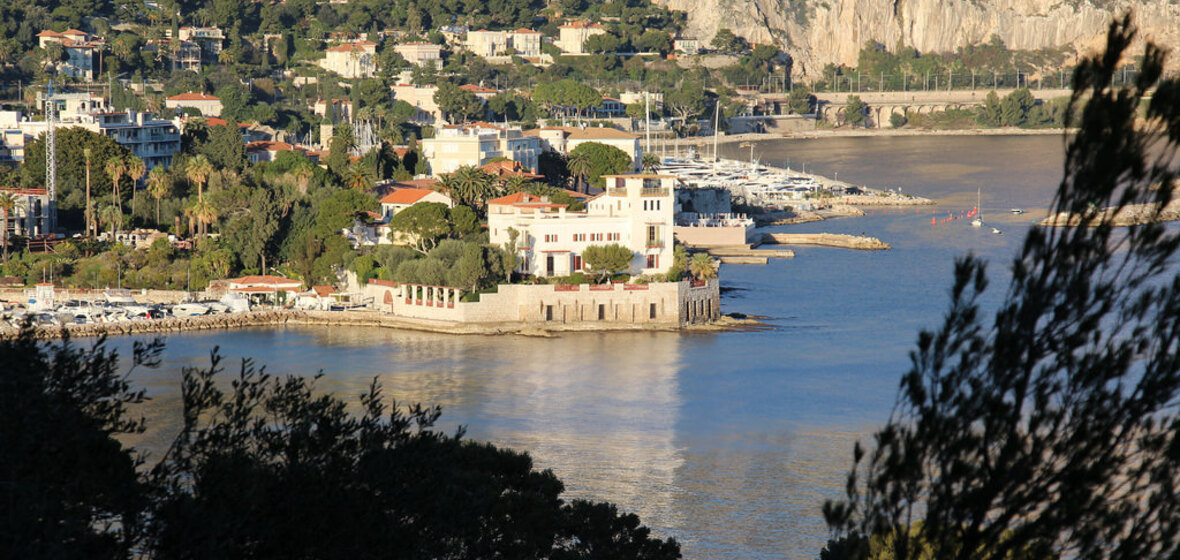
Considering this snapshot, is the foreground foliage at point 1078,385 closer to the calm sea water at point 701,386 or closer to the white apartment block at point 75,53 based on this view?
the calm sea water at point 701,386

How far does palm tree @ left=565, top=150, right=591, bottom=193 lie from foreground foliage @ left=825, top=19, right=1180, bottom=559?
1645 inches

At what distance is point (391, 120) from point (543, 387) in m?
46.3

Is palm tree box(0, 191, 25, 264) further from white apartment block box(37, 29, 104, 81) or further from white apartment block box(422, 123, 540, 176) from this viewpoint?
white apartment block box(37, 29, 104, 81)

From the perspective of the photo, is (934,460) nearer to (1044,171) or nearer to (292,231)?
(292,231)

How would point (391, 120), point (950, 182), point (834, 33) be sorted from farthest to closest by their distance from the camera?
point (834, 33) < point (391, 120) < point (950, 182)

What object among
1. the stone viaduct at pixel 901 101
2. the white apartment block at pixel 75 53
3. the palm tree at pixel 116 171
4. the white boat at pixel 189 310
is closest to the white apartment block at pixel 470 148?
the palm tree at pixel 116 171

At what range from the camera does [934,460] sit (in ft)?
25.5

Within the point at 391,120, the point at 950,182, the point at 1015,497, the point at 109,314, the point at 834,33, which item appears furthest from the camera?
the point at 834,33

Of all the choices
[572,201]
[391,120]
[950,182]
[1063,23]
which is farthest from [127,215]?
[1063,23]

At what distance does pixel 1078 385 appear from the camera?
740 cm

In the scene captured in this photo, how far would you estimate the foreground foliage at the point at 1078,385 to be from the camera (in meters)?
7.31

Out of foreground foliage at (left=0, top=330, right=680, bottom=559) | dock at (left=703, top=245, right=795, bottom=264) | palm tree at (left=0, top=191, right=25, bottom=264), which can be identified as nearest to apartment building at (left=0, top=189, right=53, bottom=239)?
palm tree at (left=0, top=191, right=25, bottom=264)

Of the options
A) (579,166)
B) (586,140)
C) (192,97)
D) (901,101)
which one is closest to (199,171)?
(579,166)

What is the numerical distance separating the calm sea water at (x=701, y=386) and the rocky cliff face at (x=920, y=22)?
70.9 metres
